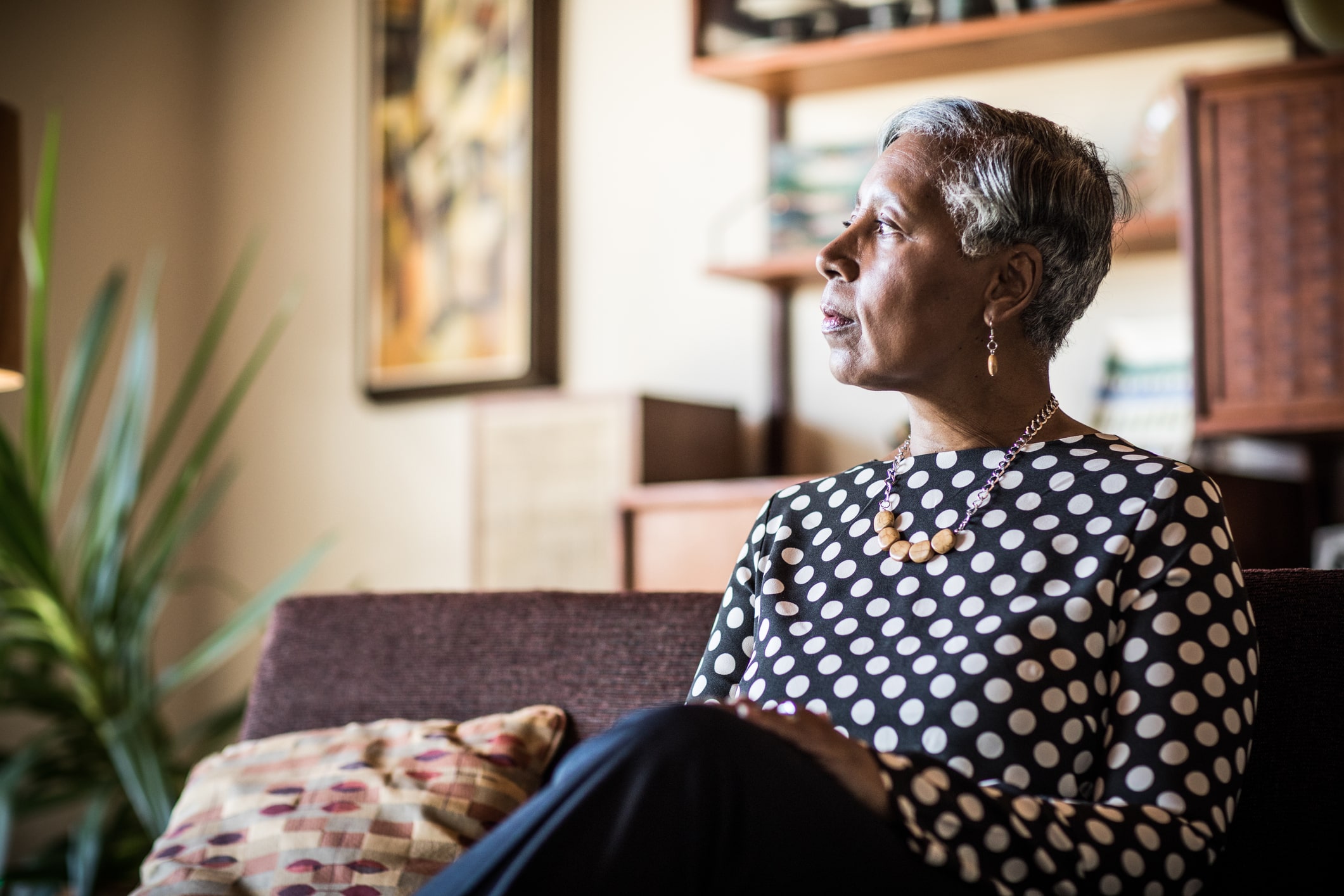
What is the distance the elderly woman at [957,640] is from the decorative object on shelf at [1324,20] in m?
1.29

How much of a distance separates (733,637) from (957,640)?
0.93ft

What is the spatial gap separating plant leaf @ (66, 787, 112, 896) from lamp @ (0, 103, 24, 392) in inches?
40.7

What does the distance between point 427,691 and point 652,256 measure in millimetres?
1933

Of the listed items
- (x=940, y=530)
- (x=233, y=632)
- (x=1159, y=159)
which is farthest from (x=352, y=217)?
(x=940, y=530)

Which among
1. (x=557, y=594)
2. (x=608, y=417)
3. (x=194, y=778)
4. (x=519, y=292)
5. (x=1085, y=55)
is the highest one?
(x=1085, y=55)

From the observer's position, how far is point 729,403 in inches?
129

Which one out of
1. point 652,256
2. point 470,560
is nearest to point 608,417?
point 470,560

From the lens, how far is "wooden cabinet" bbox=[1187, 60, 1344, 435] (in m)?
2.38

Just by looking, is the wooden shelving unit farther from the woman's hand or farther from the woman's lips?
the woman's hand

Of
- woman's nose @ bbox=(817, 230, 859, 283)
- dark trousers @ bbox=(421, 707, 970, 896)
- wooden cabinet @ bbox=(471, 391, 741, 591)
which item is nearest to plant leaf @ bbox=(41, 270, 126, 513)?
wooden cabinet @ bbox=(471, 391, 741, 591)

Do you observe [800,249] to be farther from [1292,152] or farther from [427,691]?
[427,691]

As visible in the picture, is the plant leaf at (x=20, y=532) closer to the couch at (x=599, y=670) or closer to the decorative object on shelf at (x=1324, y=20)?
the couch at (x=599, y=670)

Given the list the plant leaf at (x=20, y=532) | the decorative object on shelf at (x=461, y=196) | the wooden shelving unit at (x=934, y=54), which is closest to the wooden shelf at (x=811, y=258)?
the wooden shelving unit at (x=934, y=54)

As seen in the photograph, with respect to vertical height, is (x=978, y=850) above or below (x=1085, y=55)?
below
